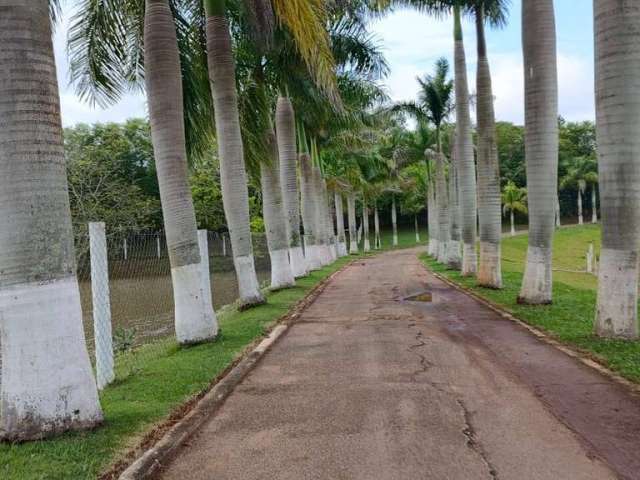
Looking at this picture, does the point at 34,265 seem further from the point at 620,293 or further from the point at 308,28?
the point at 620,293

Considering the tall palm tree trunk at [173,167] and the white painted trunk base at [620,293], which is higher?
the tall palm tree trunk at [173,167]

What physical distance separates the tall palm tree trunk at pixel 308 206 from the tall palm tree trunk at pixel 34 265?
1985 cm

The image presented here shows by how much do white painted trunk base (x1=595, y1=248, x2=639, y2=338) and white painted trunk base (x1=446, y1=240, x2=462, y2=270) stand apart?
17.0m

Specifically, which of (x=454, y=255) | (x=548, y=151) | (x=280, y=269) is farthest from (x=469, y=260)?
(x=548, y=151)

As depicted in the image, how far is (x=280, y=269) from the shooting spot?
17922mm

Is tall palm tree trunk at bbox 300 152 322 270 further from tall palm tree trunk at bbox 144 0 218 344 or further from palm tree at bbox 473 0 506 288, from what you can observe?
tall palm tree trunk at bbox 144 0 218 344

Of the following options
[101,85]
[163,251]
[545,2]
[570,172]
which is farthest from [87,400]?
[570,172]

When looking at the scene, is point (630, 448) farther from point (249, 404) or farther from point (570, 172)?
point (570, 172)

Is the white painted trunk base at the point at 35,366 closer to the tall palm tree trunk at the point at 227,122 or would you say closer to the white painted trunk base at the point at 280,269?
the tall palm tree trunk at the point at 227,122

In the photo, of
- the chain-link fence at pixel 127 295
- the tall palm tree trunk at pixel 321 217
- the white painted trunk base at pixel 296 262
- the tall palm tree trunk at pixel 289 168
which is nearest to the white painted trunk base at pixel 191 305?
the chain-link fence at pixel 127 295

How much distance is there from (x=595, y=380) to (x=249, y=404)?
12.7 feet

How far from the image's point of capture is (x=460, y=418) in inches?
213

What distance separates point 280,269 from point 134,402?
38.8ft

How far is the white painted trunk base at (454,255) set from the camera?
25469mm
